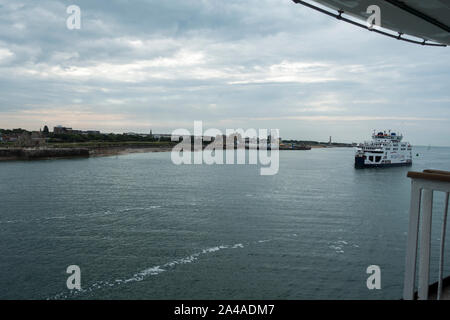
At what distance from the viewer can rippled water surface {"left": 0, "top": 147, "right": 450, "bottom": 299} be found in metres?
10.6

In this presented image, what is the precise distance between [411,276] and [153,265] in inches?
418

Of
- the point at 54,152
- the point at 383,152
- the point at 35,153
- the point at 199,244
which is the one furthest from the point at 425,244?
the point at 54,152

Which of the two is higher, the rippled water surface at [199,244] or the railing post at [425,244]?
the railing post at [425,244]

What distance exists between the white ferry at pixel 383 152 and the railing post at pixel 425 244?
55938 mm

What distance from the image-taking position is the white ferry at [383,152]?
181ft

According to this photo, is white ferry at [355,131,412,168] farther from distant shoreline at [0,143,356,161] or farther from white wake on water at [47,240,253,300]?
distant shoreline at [0,143,356,161]

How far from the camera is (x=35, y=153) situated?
64750 millimetres

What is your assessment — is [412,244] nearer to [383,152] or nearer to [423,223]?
[423,223]

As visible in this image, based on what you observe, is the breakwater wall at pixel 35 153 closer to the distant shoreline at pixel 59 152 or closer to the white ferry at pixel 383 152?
the distant shoreline at pixel 59 152

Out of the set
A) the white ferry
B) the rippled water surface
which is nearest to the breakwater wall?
the rippled water surface

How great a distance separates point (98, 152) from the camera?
3253 inches

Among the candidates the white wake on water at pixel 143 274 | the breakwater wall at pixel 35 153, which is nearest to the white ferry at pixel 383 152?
the white wake on water at pixel 143 274

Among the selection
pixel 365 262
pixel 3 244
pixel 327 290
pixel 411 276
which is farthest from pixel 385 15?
pixel 3 244
